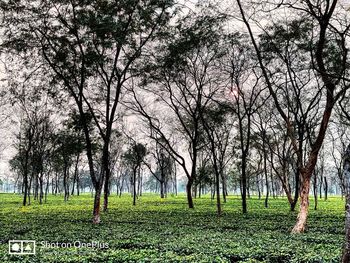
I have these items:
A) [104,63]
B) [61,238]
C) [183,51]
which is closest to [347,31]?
[183,51]

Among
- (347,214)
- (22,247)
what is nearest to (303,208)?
(347,214)

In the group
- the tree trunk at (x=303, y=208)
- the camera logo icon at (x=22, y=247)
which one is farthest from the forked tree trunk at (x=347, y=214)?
the tree trunk at (x=303, y=208)

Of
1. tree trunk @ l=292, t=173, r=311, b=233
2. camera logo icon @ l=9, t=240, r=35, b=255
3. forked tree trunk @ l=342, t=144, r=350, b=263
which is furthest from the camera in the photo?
tree trunk @ l=292, t=173, r=311, b=233

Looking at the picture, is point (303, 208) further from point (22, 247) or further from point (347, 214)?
point (22, 247)

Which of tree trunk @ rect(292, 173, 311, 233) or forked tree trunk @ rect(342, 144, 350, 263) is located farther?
tree trunk @ rect(292, 173, 311, 233)

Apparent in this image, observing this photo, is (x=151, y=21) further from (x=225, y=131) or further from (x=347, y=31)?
(x=225, y=131)

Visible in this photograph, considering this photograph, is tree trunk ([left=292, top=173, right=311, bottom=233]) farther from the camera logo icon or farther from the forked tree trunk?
the camera logo icon

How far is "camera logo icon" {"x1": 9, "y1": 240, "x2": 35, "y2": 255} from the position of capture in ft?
45.3

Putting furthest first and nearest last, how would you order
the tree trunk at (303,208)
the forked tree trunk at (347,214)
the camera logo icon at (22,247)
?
the tree trunk at (303,208), the camera logo icon at (22,247), the forked tree trunk at (347,214)

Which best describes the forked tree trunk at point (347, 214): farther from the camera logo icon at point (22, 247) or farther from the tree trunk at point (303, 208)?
the tree trunk at point (303, 208)

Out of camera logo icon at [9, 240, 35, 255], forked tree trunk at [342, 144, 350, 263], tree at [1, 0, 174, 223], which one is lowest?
camera logo icon at [9, 240, 35, 255]

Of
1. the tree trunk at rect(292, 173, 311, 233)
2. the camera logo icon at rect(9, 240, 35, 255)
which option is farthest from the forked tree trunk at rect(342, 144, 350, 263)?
the tree trunk at rect(292, 173, 311, 233)

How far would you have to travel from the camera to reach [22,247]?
1475cm

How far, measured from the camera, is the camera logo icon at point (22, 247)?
543 inches
